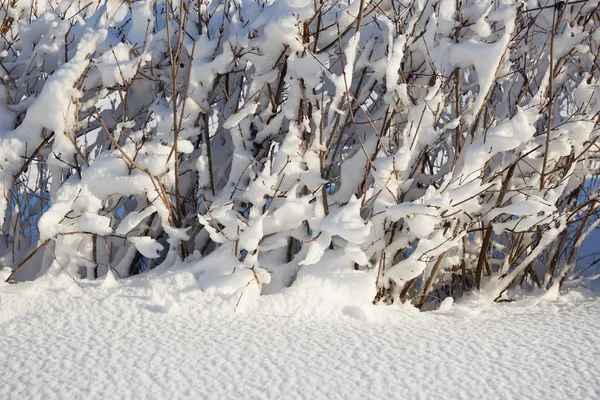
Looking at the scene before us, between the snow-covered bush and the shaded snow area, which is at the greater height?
the snow-covered bush

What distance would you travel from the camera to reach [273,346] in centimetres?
153

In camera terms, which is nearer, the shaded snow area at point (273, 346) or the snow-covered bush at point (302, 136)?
the shaded snow area at point (273, 346)

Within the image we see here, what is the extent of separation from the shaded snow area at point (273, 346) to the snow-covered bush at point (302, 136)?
5.8 inches

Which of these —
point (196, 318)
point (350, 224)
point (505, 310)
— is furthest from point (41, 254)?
point (505, 310)

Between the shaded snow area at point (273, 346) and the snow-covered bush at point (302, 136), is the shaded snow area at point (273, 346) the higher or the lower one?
the lower one

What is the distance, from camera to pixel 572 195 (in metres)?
2.33

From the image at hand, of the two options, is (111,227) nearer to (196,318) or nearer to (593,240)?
(196,318)

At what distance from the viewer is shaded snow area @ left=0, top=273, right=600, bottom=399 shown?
133cm

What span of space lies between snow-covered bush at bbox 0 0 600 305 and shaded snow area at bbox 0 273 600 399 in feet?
0.49

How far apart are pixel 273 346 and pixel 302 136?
2.52 feet

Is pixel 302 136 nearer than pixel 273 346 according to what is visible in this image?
No

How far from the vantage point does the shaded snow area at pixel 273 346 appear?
1.33 meters

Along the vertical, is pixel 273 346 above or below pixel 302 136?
below

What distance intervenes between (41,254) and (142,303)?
78 centimetres
